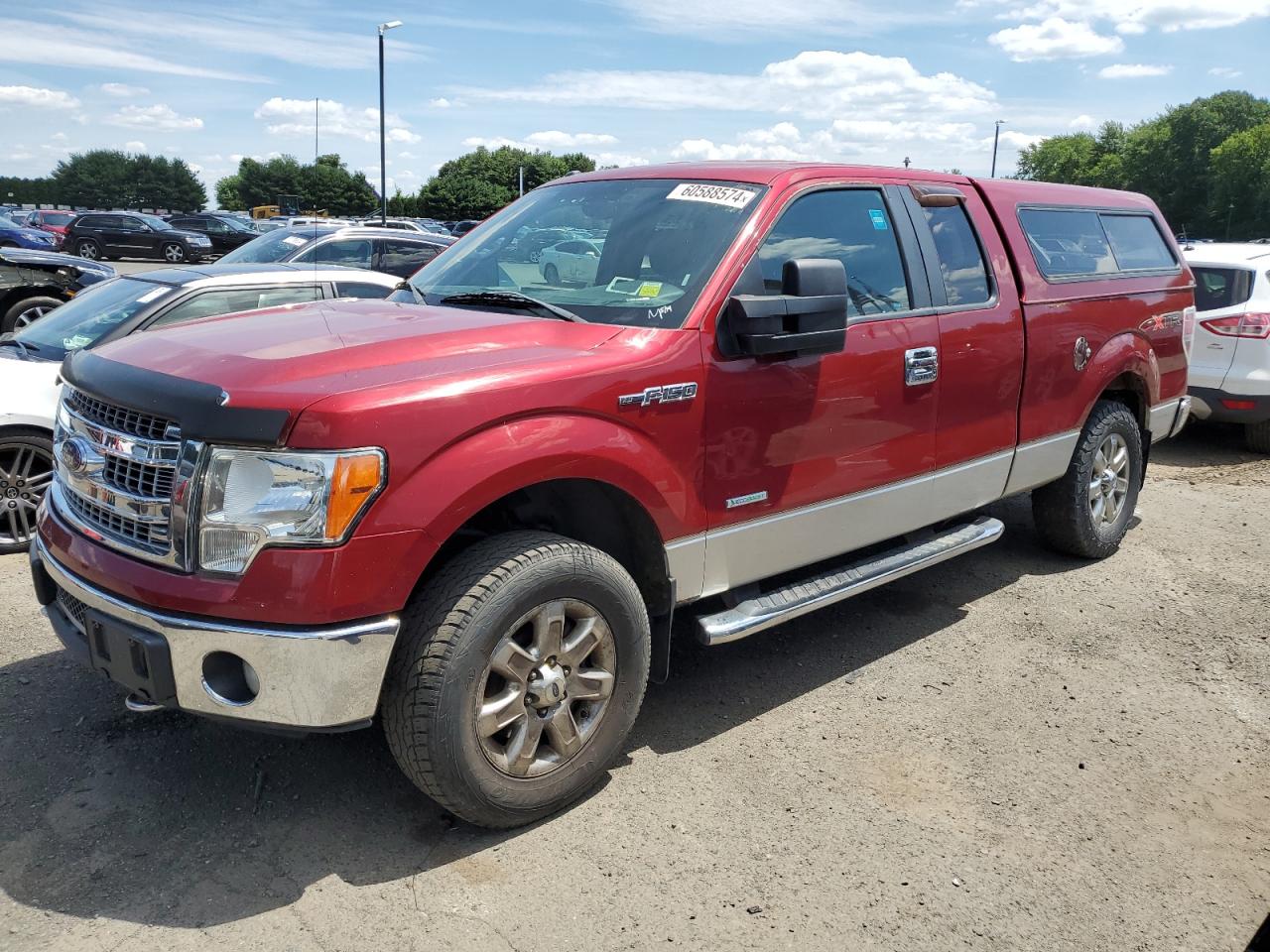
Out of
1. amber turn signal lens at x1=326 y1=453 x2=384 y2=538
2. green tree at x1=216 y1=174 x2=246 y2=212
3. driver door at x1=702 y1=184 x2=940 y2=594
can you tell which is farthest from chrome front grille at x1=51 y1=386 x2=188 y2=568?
green tree at x1=216 y1=174 x2=246 y2=212

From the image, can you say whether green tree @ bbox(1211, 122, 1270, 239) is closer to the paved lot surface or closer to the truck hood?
the paved lot surface

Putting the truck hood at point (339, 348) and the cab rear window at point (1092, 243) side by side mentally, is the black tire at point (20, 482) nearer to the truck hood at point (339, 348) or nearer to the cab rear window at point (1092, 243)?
the truck hood at point (339, 348)

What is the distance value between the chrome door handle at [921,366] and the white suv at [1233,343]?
5288 millimetres

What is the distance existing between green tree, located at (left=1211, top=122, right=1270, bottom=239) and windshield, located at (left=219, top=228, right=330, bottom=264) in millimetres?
67976

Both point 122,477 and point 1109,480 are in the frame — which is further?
point 1109,480

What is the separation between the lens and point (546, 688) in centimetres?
307

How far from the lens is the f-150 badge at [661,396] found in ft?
10.4

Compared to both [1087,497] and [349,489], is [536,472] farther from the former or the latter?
[1087,497]

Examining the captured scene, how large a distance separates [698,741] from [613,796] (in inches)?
18.9

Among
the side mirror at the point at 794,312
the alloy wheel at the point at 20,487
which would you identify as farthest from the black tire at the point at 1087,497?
the alloy wheel at the point at 20,487

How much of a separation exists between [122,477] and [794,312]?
Answer: 82.7 inches

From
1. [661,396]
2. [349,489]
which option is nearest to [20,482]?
[349,489]

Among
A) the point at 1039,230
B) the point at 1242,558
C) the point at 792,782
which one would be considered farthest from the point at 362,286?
the point at 1242,558

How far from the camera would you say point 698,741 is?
3.73 m
